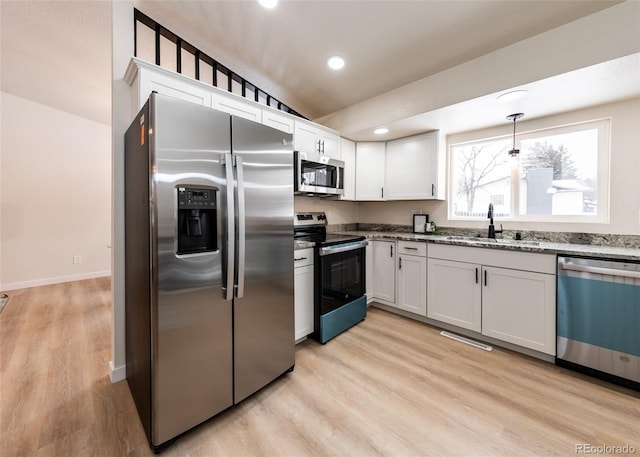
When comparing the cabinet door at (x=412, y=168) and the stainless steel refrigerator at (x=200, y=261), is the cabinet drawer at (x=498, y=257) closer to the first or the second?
the cabinet door at (x=412, y=168)

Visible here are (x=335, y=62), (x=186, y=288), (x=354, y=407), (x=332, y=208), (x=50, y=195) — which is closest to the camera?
(x=186, y=288)

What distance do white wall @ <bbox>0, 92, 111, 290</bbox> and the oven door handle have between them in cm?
493

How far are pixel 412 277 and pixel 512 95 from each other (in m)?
1.93

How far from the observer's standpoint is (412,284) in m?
2.98

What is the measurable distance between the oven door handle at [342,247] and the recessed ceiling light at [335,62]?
175cm

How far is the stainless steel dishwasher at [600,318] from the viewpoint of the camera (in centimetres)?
180

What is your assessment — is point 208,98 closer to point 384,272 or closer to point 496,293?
point 384,272

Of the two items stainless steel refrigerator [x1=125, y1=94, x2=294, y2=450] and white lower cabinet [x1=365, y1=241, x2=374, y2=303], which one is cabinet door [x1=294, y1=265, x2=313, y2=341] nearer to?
stainless steel refrigerator [x1=125, y1=94, x2=294, y2=450]

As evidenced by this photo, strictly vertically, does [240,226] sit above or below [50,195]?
below

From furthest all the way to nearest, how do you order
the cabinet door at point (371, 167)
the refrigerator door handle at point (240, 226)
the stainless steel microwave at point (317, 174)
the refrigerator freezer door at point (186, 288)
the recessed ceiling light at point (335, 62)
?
the cabinet door at point (371, 167), the stainless steel microwave at point (317, 174), the recessed ceiling light at point (335, 62), the refrigerator door handle at point (240, 226), the refrigerator freezer door at point (186, 288)

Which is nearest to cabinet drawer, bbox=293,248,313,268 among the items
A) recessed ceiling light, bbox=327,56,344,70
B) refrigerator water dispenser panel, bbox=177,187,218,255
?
refrigerator water dispenser panel, bbox=177,187,218,255

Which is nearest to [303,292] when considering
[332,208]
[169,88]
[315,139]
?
[332,208]

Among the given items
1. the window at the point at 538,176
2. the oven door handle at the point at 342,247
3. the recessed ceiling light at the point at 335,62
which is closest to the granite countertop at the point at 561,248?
the window at the point at 538,176

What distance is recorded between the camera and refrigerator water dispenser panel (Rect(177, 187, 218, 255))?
53.3 inches
